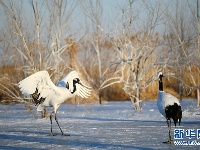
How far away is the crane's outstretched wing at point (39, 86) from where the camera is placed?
12.3 meters

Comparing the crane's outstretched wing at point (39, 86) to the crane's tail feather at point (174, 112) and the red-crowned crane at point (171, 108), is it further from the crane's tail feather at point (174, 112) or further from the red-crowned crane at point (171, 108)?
the crane's tail feather at point (174, 112)

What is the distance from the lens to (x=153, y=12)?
21094 mm

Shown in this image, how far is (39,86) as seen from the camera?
12.8 m

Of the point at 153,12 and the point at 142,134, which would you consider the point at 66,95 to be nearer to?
the point at 142,134

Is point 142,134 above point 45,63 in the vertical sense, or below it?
below

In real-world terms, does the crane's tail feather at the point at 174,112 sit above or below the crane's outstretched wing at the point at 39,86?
below

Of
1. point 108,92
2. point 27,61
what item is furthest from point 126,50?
point 108,92

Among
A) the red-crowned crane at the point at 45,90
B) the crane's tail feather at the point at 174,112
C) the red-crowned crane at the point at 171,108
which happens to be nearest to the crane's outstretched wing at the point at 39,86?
the red-crowned crane at the point at 45,90

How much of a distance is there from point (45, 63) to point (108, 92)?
831 inches

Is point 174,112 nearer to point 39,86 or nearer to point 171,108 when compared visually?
point 171,108

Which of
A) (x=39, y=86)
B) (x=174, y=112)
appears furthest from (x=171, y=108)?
(x=39, y=86)

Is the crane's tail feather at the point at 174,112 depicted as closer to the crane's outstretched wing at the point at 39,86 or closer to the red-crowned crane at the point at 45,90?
the red-crowned crane at the point at 45,90

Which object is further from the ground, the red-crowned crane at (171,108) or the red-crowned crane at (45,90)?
the red-crowned crane at (45,90)

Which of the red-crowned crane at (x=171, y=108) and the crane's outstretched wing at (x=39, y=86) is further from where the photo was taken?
the crane's outstretched wing at (x=39, y=86)
